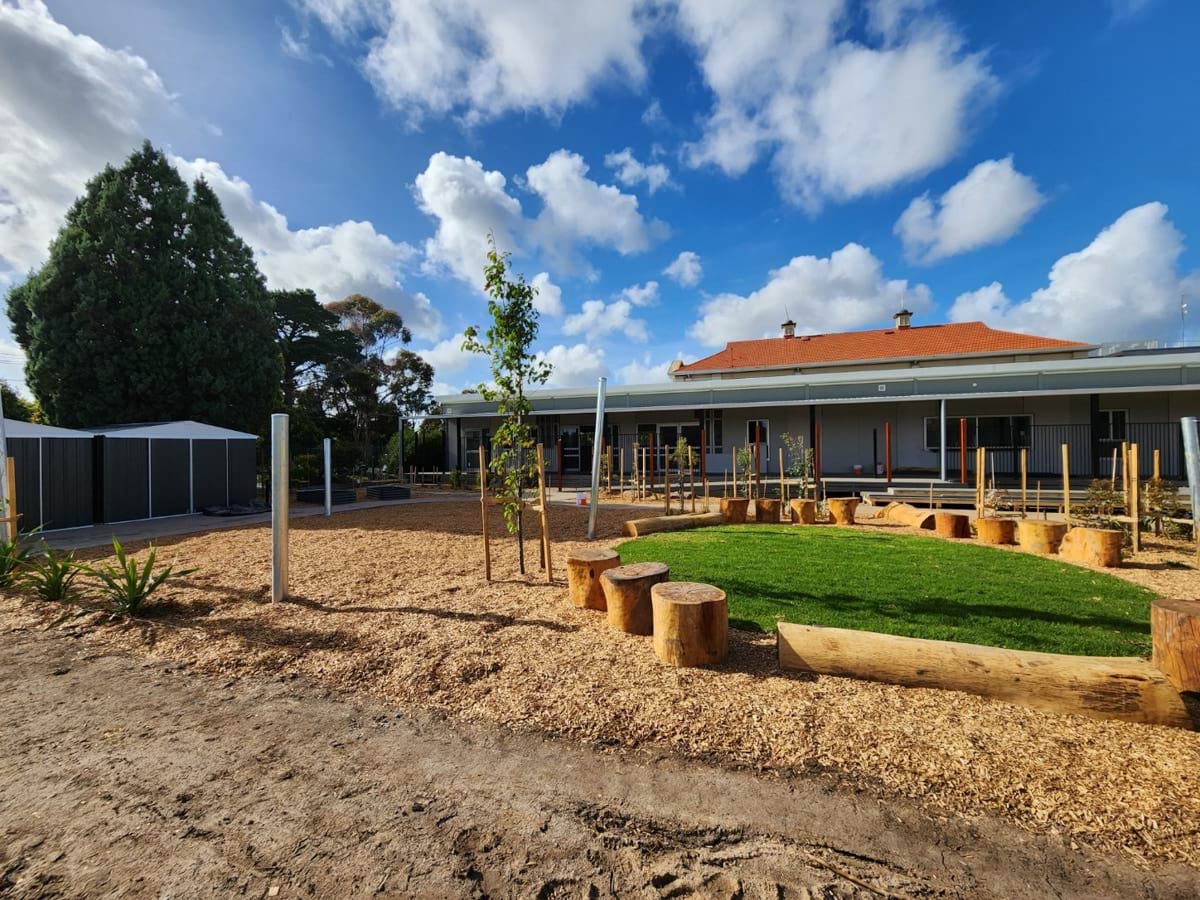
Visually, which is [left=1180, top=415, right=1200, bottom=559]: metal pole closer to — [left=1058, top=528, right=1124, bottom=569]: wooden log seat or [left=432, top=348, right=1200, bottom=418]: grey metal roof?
[left=1058, top=528, right=1124, bottom=569]: wooden log seat

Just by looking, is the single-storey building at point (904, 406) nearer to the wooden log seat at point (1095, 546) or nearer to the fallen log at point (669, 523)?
the fallen log at point (669, 523)

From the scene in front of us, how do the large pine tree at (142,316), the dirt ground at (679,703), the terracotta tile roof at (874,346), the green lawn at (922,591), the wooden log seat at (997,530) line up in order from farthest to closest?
the terracotta tile roof at (874,346) → the large pine tree at (142,316) → the wooden log seat at (997,530) → the green lawn at (922,591) → the dirt ground at (679,703)

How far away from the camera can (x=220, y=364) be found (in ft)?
63.2

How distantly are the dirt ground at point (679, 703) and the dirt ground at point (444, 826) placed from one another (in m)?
0.11

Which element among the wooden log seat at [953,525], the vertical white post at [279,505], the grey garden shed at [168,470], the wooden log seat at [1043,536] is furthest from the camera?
the grey garden shed at [168,470]

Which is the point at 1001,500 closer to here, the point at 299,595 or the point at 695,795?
the point at 695,795

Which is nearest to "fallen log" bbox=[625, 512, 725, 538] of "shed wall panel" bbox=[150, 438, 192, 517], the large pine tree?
"shed wall panel" bbox=[150, 438, 192, 517]

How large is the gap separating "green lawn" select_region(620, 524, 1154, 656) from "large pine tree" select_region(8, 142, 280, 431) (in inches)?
732

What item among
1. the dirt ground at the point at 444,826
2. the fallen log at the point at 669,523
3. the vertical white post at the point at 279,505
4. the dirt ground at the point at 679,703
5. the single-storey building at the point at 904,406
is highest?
the single-storey building at the point at 904,406

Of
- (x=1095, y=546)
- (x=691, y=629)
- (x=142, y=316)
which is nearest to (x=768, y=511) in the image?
(x=1095, y=546)

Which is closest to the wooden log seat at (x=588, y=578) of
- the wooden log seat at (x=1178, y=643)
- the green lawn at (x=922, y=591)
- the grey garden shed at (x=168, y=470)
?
the green lawn at (x=922, y=591)

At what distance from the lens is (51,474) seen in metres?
11.2

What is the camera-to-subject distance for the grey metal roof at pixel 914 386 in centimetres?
1476

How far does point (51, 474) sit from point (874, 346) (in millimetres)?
27685
